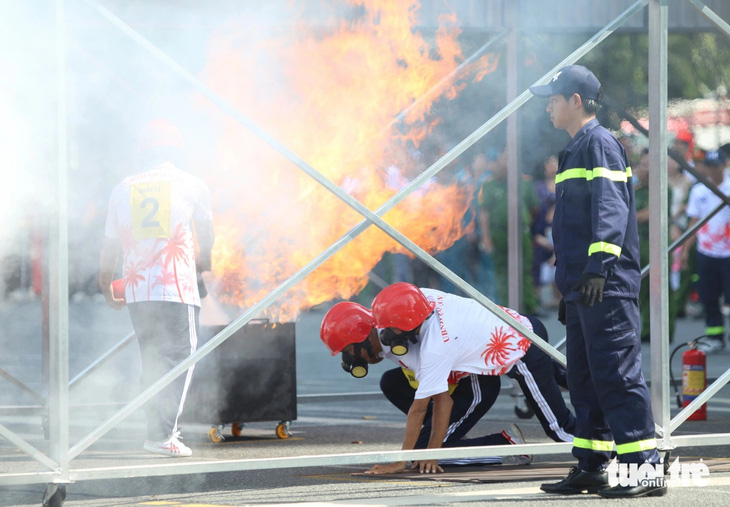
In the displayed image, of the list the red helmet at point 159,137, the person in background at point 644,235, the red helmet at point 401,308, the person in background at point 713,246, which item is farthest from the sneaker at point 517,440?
the person in background at point 713,246

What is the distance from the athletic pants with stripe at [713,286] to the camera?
12.2 meters

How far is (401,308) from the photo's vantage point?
5.80 meters

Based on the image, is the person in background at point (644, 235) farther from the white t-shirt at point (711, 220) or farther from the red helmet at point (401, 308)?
the red helmet at point (401, 308)

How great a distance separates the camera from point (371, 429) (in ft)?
25.4

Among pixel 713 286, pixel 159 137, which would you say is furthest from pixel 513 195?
pixel 713 286

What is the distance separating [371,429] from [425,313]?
6.83 feet

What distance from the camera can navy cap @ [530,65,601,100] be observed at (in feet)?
17.5

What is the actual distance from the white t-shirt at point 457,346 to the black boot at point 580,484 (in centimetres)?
73

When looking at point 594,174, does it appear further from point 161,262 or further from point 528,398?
point 161,262

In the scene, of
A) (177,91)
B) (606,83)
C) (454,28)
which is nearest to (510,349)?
(454,28)

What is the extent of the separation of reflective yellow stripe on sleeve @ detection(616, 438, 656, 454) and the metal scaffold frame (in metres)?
0.58

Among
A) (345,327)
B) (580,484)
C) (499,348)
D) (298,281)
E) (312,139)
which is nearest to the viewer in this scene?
(580,484)

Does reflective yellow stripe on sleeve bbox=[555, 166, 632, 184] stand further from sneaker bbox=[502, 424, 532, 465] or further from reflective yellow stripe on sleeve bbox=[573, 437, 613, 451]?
sneaker bbox=[502, 424, 532, 465]

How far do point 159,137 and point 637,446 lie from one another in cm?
312
